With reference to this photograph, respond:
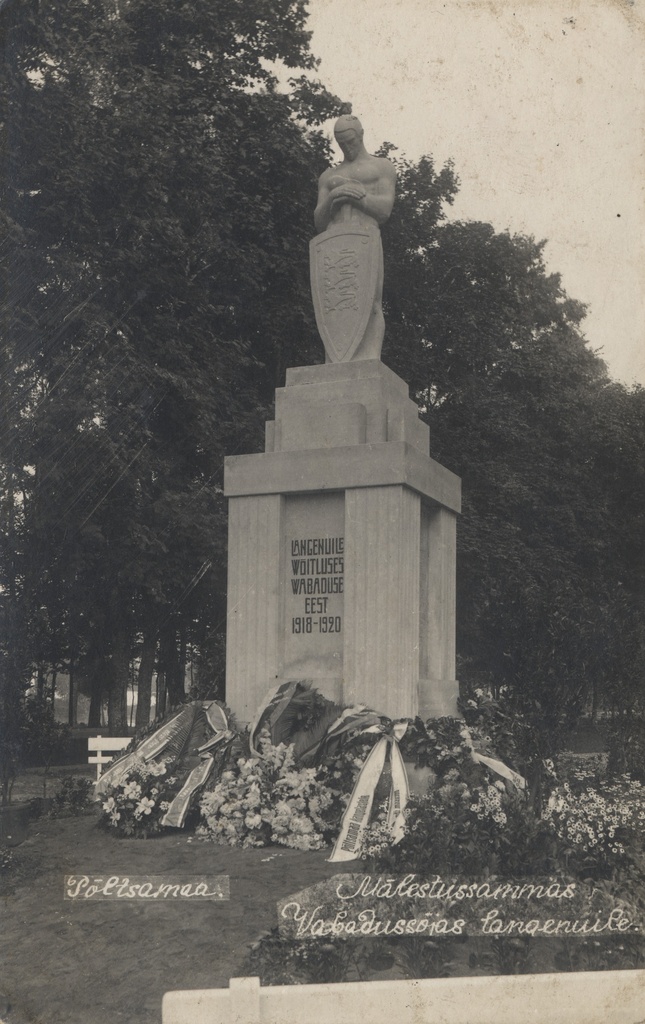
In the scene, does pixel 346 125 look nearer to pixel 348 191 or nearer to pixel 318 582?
pixel 348 191

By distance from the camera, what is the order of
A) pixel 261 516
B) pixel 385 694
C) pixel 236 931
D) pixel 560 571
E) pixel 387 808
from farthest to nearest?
1. pixel 560 571
2. pixel 261 516
3. pixel 385 694
4. pixel 387 808
5. pixel 236 931

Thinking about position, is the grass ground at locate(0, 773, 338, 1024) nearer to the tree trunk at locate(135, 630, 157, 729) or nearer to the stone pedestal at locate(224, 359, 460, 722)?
the stone pedestal at locate(224, 359, 460, 722)

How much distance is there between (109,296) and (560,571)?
9513mm

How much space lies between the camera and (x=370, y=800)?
7.03 meters

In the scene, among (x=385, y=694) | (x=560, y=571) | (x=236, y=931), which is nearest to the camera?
(x=236, y=931)

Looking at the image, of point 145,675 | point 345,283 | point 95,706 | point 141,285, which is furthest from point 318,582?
point 95,706

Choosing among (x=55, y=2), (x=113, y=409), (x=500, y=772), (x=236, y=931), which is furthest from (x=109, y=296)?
(x=236, y=931)

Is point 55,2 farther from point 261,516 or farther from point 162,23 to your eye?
point 261,516

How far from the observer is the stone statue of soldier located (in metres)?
9.51

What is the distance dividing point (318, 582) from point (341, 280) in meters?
2.89

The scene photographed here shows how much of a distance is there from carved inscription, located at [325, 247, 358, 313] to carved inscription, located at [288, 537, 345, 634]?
2.28 m

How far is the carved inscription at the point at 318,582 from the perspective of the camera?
8.94 metres

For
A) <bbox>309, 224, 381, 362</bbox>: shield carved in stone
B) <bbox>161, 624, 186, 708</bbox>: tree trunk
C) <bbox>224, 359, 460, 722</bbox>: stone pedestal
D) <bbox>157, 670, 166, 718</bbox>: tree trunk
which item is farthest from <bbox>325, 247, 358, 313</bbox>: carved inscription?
<bbox>157, 670, 166, 718</bbox>: tree trunk

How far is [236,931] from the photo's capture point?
528 centimetres
